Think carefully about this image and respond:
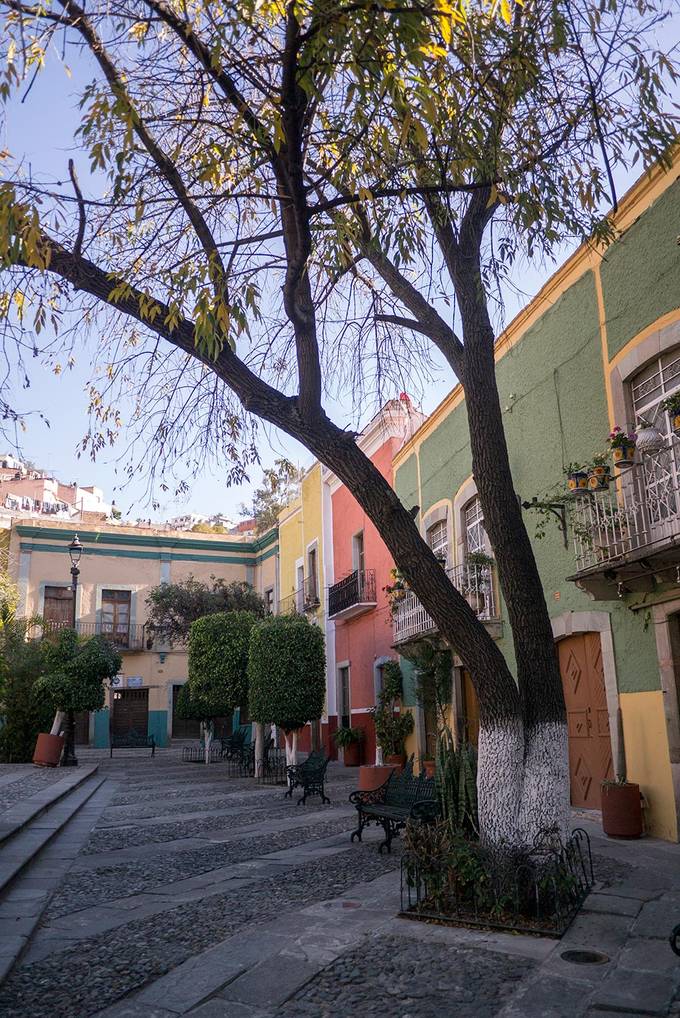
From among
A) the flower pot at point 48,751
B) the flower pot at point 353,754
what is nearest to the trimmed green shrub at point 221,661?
the flower pot at point 353,754

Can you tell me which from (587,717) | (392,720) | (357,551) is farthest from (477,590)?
(357,551)

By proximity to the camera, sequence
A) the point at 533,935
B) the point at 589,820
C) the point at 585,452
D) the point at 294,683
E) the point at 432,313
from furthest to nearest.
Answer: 1. the point at 294,683
2. the point at 585,452
3. the point at 589,820
4. the point at 432,313
5. the point at 533,935

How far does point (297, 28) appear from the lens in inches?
182

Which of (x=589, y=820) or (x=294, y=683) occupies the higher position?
(x=294, y=683)

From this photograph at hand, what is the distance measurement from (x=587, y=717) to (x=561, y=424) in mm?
3560

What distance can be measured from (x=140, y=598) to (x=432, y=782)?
2596 cm

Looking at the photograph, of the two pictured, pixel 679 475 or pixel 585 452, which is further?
pixel 585 452

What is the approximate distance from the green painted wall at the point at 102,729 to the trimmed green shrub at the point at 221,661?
13016 mm

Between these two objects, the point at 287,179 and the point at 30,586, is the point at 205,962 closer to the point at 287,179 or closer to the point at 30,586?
the point at 287,179

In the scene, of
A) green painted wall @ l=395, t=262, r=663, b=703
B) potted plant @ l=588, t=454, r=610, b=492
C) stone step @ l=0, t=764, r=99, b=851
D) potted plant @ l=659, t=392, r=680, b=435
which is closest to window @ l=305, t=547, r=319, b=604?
stone step @ l=0, t=764, r=99, b=851

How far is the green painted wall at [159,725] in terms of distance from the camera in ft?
102

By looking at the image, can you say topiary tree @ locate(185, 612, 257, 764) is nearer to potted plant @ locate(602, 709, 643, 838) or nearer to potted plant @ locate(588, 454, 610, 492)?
potted plant @ locate(602, 709, 643, 838)

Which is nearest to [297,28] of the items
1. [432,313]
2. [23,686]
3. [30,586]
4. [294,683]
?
[432,313]

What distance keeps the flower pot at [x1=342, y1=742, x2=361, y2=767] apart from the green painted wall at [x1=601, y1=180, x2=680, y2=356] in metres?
12.1
